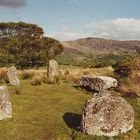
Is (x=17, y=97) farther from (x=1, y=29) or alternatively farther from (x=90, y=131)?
(x=1, y=29)

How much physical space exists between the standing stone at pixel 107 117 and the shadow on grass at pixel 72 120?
0.79m

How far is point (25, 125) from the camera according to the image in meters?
15.4

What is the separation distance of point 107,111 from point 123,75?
46.1 ft

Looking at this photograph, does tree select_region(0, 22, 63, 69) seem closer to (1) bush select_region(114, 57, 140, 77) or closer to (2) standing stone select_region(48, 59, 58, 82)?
(2) standing stone select_region(48, 59, 58, 82)

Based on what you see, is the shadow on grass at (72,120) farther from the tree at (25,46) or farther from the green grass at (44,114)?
the tree at (25,46)

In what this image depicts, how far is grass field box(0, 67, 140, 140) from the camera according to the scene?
14.3 meters

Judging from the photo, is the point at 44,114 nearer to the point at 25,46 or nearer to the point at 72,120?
the point at 72,120

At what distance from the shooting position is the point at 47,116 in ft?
55.1

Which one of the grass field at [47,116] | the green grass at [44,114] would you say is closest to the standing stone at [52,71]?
the green grass at [44,114]

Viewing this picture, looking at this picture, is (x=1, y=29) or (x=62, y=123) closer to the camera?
(x=62, y=123)

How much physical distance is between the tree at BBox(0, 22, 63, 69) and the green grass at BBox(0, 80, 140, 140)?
2966 centimetres

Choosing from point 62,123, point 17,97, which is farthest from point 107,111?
point 17,97

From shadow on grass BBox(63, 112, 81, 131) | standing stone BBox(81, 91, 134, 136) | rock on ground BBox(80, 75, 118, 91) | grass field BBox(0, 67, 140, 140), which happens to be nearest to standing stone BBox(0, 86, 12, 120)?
grass field BBox(0, 67, 140, 140)

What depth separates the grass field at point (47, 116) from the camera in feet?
46.8
